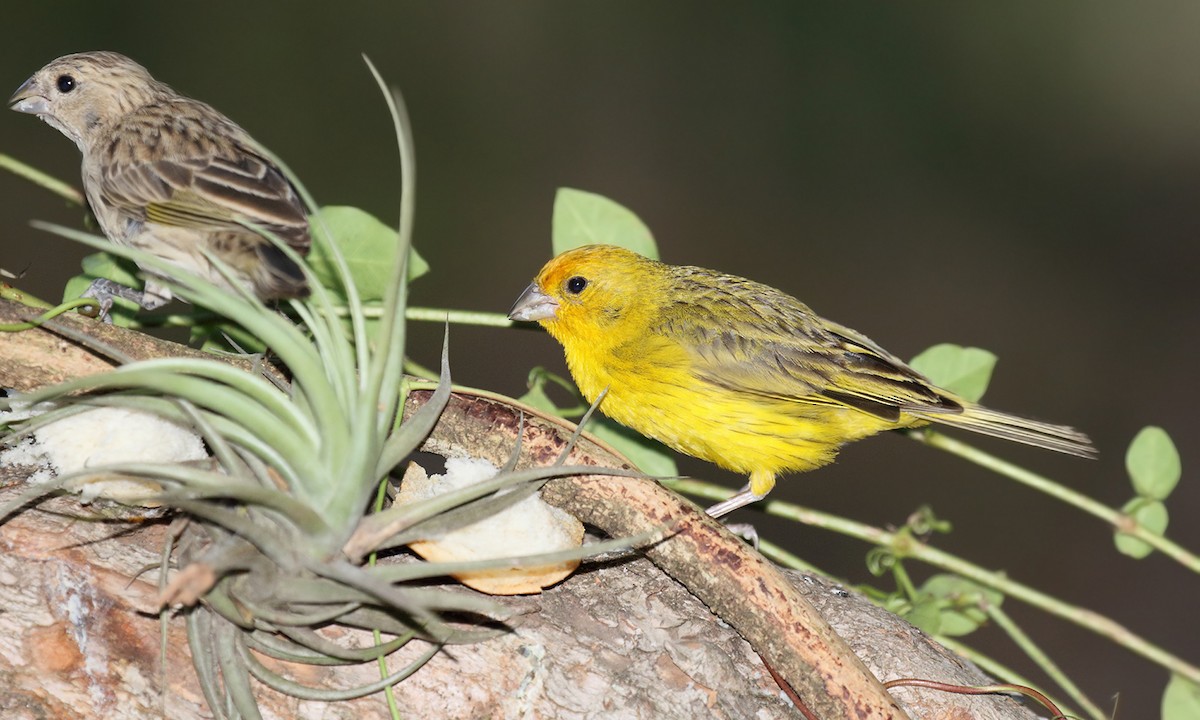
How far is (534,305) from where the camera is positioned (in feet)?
11.6

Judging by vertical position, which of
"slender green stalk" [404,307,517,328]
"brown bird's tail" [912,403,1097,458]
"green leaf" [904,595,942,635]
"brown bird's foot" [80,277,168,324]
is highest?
"brown bird's tail" [912,403,1097,458]

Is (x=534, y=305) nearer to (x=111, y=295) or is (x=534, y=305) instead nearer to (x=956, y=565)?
(x=111, y=295)

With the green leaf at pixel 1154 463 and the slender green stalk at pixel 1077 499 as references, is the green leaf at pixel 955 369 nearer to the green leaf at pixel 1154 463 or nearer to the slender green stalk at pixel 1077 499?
the slender green stalk at pixel 1077 499

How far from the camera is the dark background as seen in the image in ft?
26.5

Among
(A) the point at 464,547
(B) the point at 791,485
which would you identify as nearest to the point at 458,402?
(A) the point at 464,547

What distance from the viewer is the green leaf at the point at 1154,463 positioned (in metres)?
3.36

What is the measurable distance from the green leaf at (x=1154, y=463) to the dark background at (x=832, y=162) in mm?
4487

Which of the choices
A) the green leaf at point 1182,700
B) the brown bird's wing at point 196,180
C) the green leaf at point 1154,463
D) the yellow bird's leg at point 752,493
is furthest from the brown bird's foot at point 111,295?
the green leaf at point 1182,700

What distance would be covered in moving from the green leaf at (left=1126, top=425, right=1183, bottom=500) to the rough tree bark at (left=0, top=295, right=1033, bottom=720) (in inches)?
45.3

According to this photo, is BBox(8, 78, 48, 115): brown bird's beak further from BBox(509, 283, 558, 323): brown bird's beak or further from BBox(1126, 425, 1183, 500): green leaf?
BBox(1126, 425, 1183, 500): green leaf

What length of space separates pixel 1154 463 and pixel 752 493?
1245 millimetres

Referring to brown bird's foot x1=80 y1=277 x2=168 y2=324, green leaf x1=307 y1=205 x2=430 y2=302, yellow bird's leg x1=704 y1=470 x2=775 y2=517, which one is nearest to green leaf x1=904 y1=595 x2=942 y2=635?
yellow bird's leg x1=704 y1=470 x2=775 y2=517

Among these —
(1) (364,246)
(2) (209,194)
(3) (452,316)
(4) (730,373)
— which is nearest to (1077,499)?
(4) (730,373)

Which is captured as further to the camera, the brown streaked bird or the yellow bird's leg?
the yellow bird's leg
